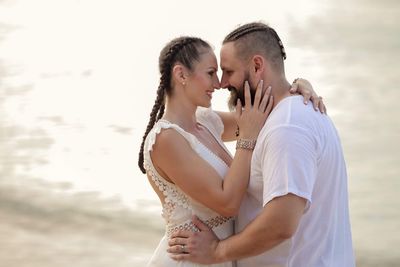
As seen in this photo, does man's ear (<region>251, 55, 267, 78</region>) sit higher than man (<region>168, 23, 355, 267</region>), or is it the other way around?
man's ear (<region>251, 55, 267, 78</region>)

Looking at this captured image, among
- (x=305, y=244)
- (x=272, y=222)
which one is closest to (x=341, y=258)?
(x=305, y=244)

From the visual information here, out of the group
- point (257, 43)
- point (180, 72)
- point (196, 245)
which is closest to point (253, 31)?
point (257, 43)

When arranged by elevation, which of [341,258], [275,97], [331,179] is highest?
[275,97]

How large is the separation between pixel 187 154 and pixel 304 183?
0.69 m

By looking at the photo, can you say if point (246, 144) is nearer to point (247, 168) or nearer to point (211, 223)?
point (247, 168)

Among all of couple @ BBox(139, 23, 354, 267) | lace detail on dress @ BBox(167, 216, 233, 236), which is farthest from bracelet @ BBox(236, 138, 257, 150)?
lace detail on dress @ BBox(167, 216, 233, 236)

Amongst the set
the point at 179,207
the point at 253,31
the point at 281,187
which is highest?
the point at 253,31

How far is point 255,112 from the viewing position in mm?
4551

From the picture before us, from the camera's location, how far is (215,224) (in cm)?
481

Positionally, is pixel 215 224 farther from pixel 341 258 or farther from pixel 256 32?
pixel 256 32

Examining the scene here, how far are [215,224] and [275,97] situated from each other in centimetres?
70

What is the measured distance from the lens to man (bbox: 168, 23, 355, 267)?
170 inches

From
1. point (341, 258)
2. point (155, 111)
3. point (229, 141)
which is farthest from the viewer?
point (229, 141)

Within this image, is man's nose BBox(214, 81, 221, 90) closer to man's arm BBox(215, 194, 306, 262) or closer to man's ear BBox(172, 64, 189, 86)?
man's ear BBox(172, 64, 189, 86)
